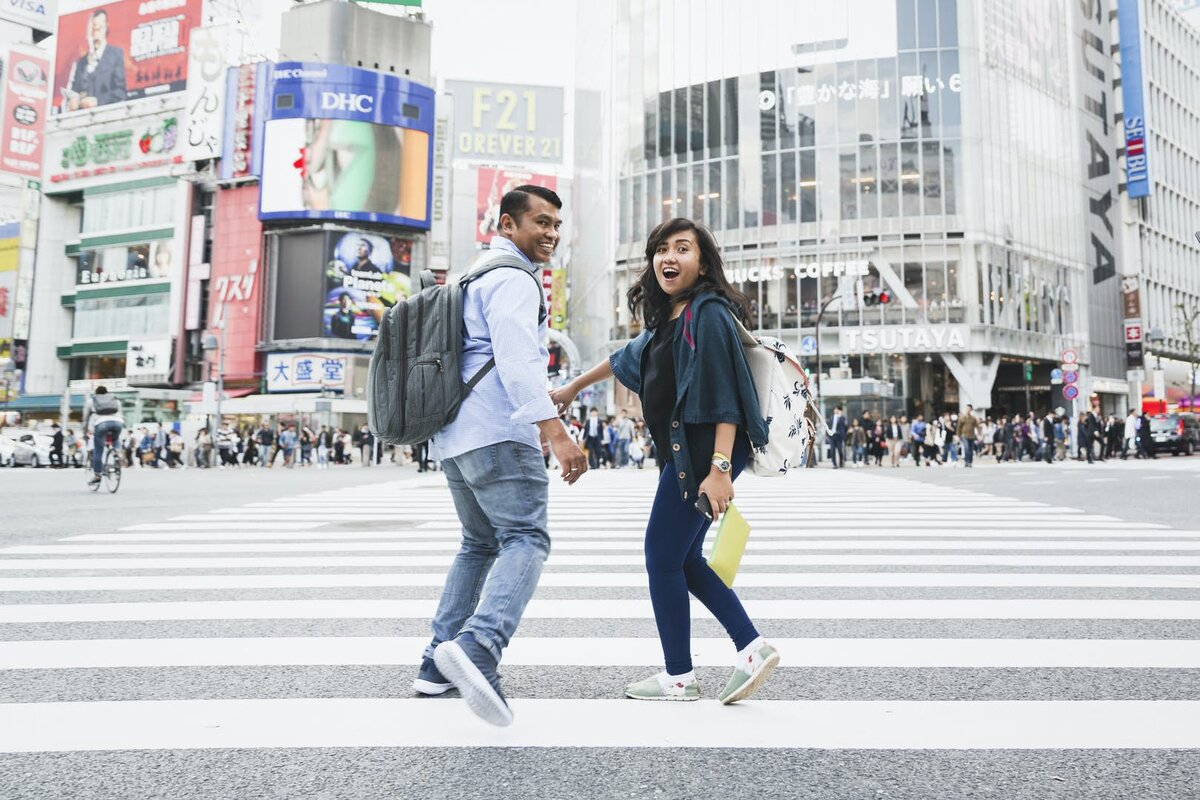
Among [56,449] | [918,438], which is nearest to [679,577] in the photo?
[918,438]

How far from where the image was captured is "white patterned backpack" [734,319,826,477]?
9.39 ft

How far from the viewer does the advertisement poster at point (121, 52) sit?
5584cm

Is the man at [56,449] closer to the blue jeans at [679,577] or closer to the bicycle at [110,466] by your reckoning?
the bicycle at [110,466]

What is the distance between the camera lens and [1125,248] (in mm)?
49500

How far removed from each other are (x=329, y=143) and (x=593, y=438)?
110 ft

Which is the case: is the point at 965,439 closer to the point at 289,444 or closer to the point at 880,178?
the point at 880,178

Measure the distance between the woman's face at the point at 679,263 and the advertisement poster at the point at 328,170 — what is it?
1935 inches

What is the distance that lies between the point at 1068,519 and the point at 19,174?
69709 millimetres

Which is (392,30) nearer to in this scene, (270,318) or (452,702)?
(270,318)

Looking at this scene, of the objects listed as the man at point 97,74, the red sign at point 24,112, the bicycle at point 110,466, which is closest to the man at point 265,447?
the bicycle at point 110,466

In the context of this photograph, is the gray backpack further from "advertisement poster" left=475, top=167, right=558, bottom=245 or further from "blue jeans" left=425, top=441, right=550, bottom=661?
"advertisement poster" left=475, top=167, right=558, bottom=245

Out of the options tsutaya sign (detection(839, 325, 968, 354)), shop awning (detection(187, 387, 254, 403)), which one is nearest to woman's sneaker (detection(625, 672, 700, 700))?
tsutaya sign (detection(839, 325, 968, 354))

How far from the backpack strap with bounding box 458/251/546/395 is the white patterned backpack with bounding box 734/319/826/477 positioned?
0.70 m

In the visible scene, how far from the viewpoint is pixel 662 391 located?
2.91 metres
